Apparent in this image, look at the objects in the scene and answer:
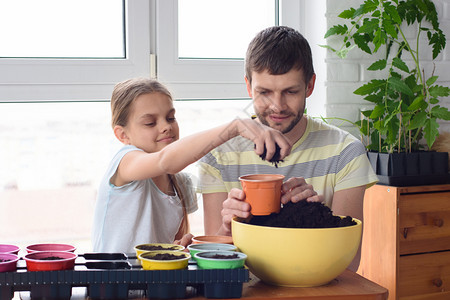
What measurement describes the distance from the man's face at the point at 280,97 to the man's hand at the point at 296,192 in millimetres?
310

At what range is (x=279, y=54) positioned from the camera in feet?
4.70

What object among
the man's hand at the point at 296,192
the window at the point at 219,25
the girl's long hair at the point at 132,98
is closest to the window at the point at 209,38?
the window at the point at 219,25

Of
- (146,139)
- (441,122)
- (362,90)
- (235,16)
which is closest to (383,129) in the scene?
(362,90)

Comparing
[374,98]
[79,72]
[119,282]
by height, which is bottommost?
[119,282]

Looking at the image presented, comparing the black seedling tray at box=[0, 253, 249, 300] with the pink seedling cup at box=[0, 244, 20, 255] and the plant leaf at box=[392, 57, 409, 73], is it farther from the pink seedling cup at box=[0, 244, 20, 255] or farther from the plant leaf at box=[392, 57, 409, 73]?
the plant leaf at box=[392, 57, 409, 73]

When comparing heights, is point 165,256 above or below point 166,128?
below

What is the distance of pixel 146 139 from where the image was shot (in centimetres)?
147

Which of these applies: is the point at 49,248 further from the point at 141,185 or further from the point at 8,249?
the point at 141,185

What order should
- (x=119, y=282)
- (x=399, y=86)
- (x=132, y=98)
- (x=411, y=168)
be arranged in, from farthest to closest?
(x=399, y=86), (x=411, y=168), (x=132, y=98), (x=119, y=282)

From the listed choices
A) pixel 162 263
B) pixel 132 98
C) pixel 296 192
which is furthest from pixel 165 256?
pixel 132 98

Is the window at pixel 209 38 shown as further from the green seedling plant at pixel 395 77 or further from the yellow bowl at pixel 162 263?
the yellow bowl at pixel 162 263

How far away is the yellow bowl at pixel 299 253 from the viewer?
0.93 m

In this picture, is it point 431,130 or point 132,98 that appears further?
point 431,130

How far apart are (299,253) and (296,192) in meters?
0.18
